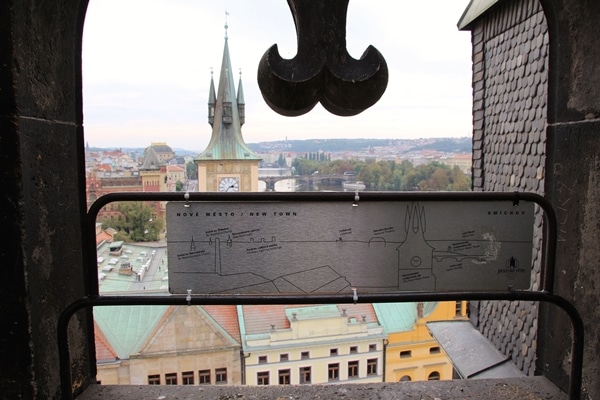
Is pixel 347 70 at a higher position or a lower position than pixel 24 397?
higher

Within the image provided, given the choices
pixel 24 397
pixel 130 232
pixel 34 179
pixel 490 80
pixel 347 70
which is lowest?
pixel 130 232

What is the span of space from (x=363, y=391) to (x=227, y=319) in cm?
1499

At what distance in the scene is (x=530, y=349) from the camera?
2.87 m

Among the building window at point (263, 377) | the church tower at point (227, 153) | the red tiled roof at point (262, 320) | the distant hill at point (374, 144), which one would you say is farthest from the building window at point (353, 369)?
the church tower at point (227, 153)

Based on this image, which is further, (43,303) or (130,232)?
(130,232)

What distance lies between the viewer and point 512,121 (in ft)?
10.5

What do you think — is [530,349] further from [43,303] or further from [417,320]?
[417,320]

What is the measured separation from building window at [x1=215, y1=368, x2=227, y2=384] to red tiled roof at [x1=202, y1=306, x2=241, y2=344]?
115cm

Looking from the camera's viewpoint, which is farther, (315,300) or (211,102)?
(211,102)

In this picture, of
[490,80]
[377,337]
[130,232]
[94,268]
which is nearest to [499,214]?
[94,268]

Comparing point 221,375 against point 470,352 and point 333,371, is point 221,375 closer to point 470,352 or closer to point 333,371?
point 333,371

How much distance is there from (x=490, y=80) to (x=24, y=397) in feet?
11.7

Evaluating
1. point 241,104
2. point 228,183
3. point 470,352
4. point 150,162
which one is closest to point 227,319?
point 470,352

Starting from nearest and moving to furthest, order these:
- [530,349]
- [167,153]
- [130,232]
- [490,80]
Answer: [530,349], [490,80], [130,232], [167,153]
